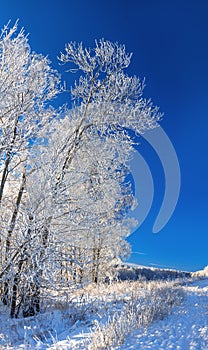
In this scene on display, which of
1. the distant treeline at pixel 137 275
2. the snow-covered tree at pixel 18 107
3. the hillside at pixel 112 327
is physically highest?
the snow-covered tree at pixel 18 107

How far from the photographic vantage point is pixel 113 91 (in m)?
8.88

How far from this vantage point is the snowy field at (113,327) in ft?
14.7

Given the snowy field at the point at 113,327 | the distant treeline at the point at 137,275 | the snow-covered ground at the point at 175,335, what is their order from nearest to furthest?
1. the snow-covered ground at the point at 175,335
2. the snowy field at the point at 113,327
3. the distant treeline at the point at 137,275

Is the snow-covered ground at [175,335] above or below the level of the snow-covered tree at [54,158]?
below

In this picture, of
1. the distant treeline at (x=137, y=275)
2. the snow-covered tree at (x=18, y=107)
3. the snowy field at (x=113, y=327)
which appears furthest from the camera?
the distant treeline at (x=137, y=275)

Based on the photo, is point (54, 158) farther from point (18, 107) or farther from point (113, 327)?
point (113, 327)

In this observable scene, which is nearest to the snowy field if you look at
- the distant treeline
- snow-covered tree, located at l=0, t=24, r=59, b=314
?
snow-covered tree, located at l=0, t=24, r=59, b=314

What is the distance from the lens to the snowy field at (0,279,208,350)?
449cm

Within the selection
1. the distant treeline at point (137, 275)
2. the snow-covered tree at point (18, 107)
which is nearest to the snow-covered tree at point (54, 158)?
the snow-covered tree at point (18, 107)

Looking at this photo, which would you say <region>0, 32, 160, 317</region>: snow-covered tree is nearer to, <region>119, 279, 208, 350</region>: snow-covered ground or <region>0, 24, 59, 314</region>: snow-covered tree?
<region>0, 24, 59, 314</region>: snow-covered tree

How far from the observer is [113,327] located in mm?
4789

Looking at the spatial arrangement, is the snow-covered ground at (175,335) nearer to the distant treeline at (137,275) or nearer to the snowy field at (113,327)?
the snowy field at (113,327)

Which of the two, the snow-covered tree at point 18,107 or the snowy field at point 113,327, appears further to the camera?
the snow-covered tree at point 18,107

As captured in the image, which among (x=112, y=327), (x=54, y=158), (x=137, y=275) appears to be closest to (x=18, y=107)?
(x=54, y=158)
